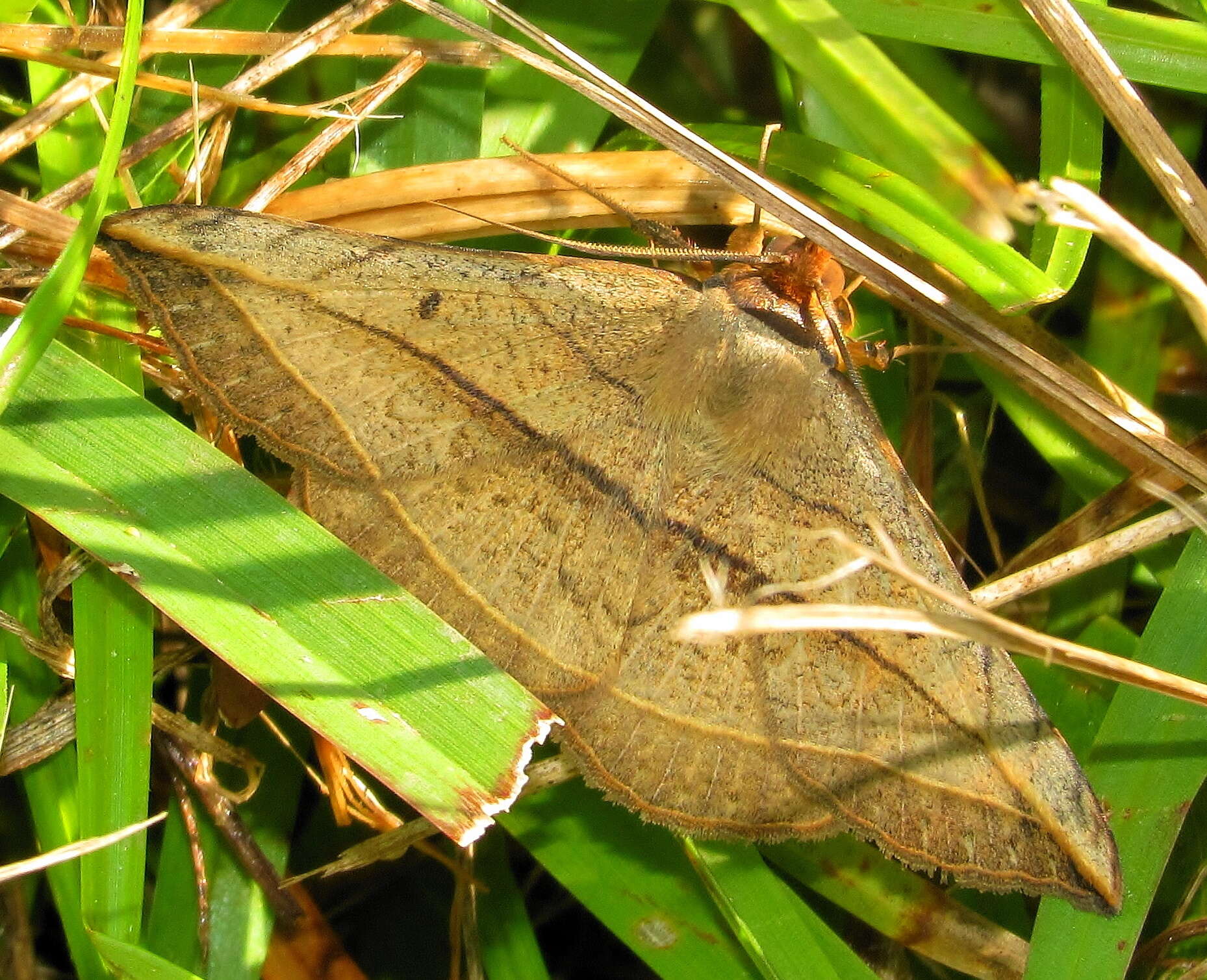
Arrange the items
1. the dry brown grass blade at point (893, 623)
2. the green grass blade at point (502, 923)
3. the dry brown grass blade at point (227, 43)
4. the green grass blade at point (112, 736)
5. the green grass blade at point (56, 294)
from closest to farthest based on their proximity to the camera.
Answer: the dry brown grass blade at point (893, 623) → the green grass blade at point (56, 294) → the green grass blade at point (112, 736) → the dry brown grass blade at point (227, 43) → the green grass blade at point (502, 923)

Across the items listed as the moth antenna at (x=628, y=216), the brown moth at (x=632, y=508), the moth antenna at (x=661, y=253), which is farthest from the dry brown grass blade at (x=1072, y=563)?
the moth antenna at (x=628, y=216)

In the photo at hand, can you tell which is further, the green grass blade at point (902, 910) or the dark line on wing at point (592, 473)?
the green grass blade at point (902, 910)

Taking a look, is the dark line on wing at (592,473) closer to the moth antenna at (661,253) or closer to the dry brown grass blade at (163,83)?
the moth antenna at (661,253)

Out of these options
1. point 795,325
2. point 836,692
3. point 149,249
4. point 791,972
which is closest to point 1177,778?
point 836,692

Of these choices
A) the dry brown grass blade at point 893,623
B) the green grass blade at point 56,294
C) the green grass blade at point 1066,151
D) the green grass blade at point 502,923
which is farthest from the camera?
the green grass blade at point 502,923

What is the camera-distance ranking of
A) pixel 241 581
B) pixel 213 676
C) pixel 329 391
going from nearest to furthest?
1. pixel 241 581
2. pixel 329 391
3. pixel 213 676

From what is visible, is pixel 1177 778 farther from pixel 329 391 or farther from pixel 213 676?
pixel 213 676
